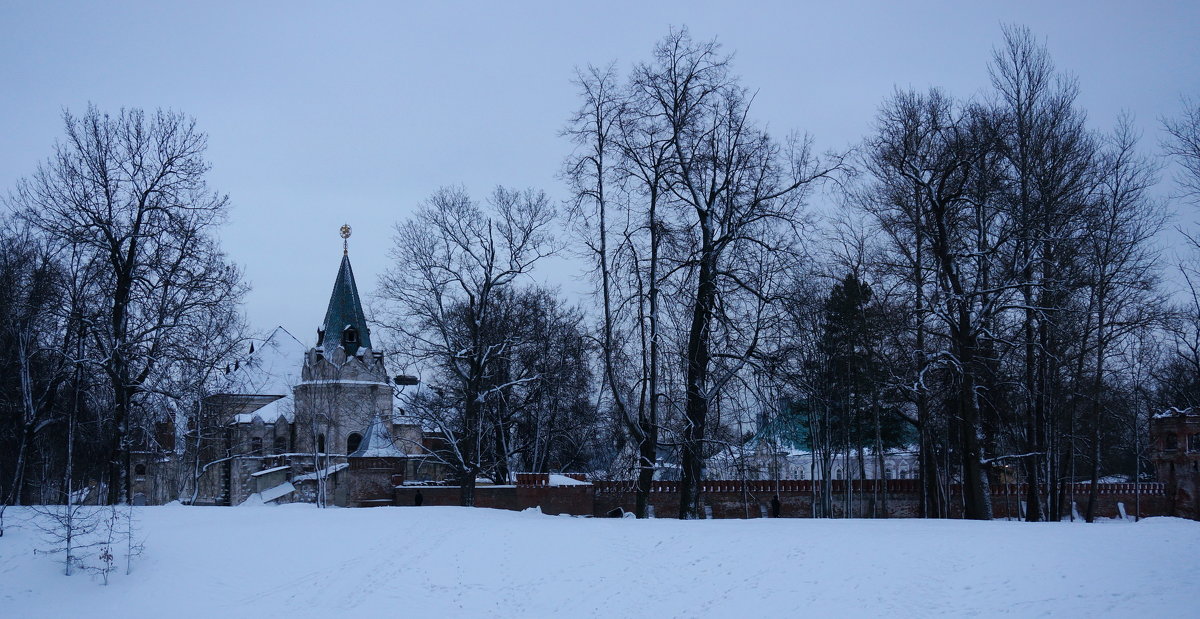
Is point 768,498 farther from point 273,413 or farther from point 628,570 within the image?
point 273,413

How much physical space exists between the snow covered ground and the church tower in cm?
3104

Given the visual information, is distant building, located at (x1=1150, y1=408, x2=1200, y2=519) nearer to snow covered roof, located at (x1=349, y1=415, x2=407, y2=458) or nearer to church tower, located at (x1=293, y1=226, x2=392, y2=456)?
snow covered roof, located at (x1=349, y1=415, x2=407, y2=458)

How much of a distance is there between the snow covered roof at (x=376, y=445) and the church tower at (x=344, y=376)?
2.56 metres

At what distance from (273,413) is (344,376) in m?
10.6

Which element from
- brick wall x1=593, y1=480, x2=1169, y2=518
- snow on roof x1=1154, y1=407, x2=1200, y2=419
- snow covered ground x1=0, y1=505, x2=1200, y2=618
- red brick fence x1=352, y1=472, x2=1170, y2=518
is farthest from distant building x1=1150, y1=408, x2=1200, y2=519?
snow covered ground x1=0, y1=505, x2=1200, y2=618

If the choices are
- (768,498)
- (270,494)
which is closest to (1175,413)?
(768,498)

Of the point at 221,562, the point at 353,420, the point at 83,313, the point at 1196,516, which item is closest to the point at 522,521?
the point at 221,562

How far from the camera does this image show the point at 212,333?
25.5m

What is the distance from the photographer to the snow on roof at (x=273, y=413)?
56.1 m

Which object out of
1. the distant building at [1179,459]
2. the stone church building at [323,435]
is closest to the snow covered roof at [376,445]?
the stone church building at [323,435]

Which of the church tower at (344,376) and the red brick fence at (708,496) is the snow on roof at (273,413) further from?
the red brick fence at (708,496)

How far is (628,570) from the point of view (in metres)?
14.7

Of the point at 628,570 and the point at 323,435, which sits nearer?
the point at 628,570

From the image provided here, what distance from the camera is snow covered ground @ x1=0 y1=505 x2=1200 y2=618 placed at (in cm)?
1187
